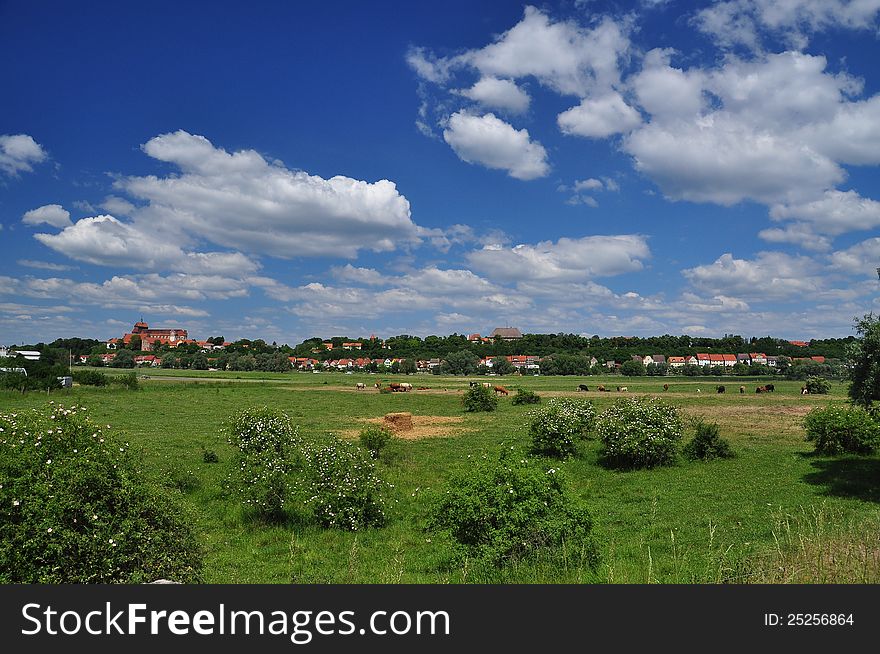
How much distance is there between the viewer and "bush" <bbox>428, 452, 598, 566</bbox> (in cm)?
959

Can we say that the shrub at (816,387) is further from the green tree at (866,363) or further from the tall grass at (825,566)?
the tall grass at (825,566)

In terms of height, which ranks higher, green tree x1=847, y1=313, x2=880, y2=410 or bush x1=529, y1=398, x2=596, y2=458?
green tree x1=847, y1=313, x2=880, y2=410

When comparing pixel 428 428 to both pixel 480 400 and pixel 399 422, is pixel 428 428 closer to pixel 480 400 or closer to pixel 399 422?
pixel 399 422

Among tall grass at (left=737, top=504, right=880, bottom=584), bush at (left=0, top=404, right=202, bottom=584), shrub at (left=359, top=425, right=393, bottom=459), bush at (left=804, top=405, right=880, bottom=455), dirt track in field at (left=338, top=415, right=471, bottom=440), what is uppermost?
bush at (left=0, top=404, right=202, bottom=584)

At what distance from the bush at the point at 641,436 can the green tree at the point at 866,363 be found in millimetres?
6530

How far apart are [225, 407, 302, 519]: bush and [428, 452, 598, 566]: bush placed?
5.37 metres

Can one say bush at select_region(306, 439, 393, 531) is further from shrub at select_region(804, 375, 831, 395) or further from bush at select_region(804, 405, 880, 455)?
shrub at select_region(804, 375, 831, 395)

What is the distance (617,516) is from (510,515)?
6001 millimetres

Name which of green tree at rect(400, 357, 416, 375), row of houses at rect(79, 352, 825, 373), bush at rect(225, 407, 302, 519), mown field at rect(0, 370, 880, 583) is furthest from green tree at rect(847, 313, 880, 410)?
row of houses at rect(79, 352, 825, 373)

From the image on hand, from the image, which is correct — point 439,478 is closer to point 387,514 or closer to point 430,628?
point 387,514

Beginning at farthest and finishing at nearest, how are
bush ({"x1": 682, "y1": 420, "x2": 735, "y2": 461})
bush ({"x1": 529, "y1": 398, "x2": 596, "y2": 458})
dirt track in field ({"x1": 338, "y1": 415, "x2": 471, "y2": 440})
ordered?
dirt track in field ({"x1": 338, "y1": 415, "x2": 471, "y2": 440}) < bush ({"x1": 529, "y1": 398, "x2": 596, "y2": 458}) < bush ({"x1": 682, "y1": 420, "x2": 735, "y2": 461})

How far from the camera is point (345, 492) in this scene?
559 inches

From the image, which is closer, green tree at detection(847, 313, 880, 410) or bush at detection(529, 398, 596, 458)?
green tree at detection(847, 313, 880, 410)

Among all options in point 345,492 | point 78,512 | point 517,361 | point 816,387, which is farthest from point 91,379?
point 517,361
